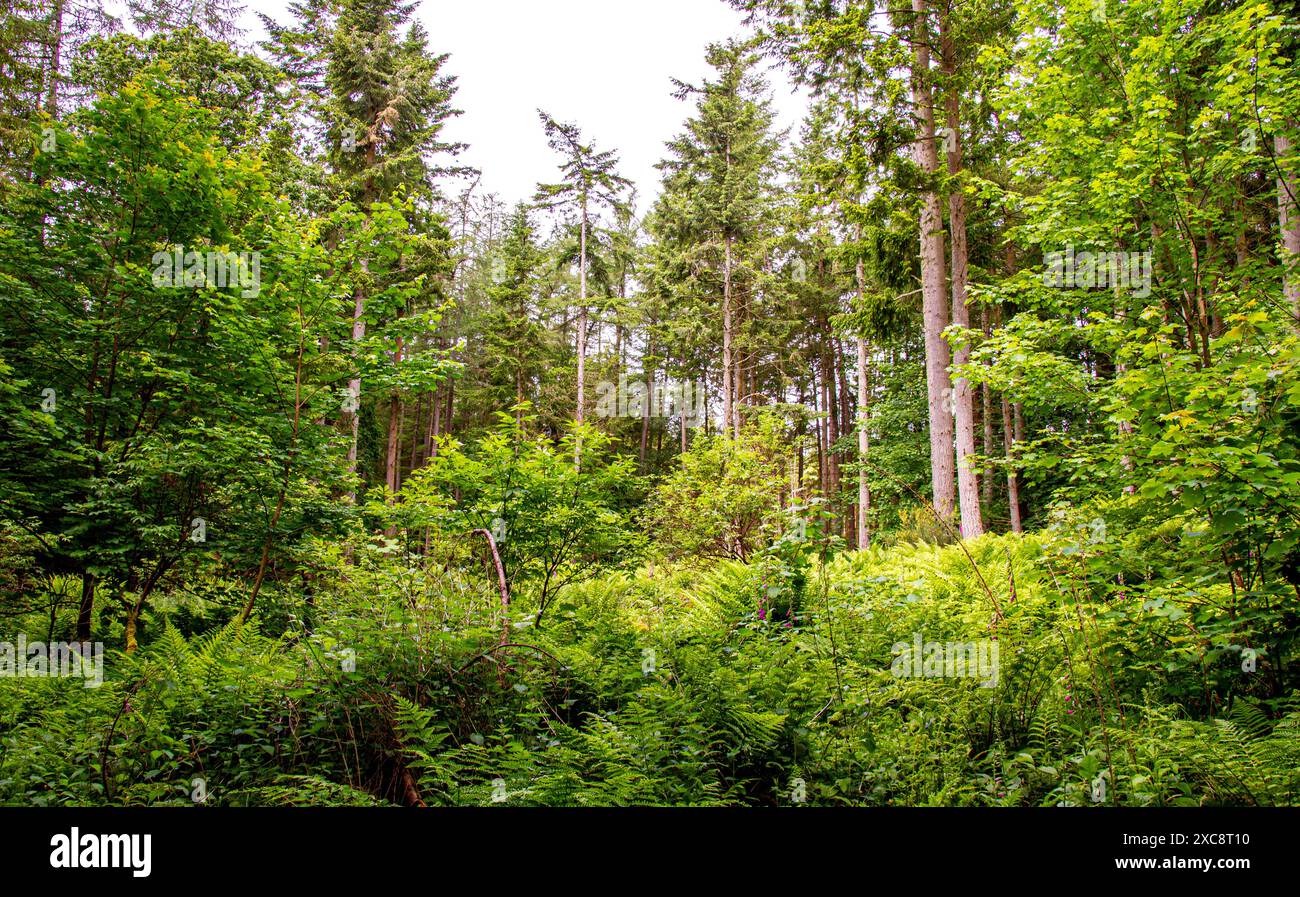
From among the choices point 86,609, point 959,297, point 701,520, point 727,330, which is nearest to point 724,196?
point 727,330

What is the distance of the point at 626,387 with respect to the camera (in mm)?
30234

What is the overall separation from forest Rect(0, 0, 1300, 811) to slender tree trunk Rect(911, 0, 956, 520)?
0.07 meters

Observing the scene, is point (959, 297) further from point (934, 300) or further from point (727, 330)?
point (727, 330)

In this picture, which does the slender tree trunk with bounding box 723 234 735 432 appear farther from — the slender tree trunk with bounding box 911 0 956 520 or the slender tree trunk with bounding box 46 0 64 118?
the slender tree trunk with bounding box 46 0 64 118

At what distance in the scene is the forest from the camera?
299 centimetres

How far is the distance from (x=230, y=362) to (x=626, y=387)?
25.1 metres

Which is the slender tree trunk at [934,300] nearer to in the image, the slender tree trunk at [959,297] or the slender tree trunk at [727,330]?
the slender tree trunk at [959,297]

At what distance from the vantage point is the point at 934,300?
9664 millimetres

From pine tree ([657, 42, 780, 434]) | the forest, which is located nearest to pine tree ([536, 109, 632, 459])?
pine tree ([657, 42, 780, 434])

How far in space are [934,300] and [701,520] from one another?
18.4 ft

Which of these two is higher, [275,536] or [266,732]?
[275,536]

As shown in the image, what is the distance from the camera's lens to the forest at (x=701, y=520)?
2986mm

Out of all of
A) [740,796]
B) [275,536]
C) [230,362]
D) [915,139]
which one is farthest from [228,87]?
[740,796]
